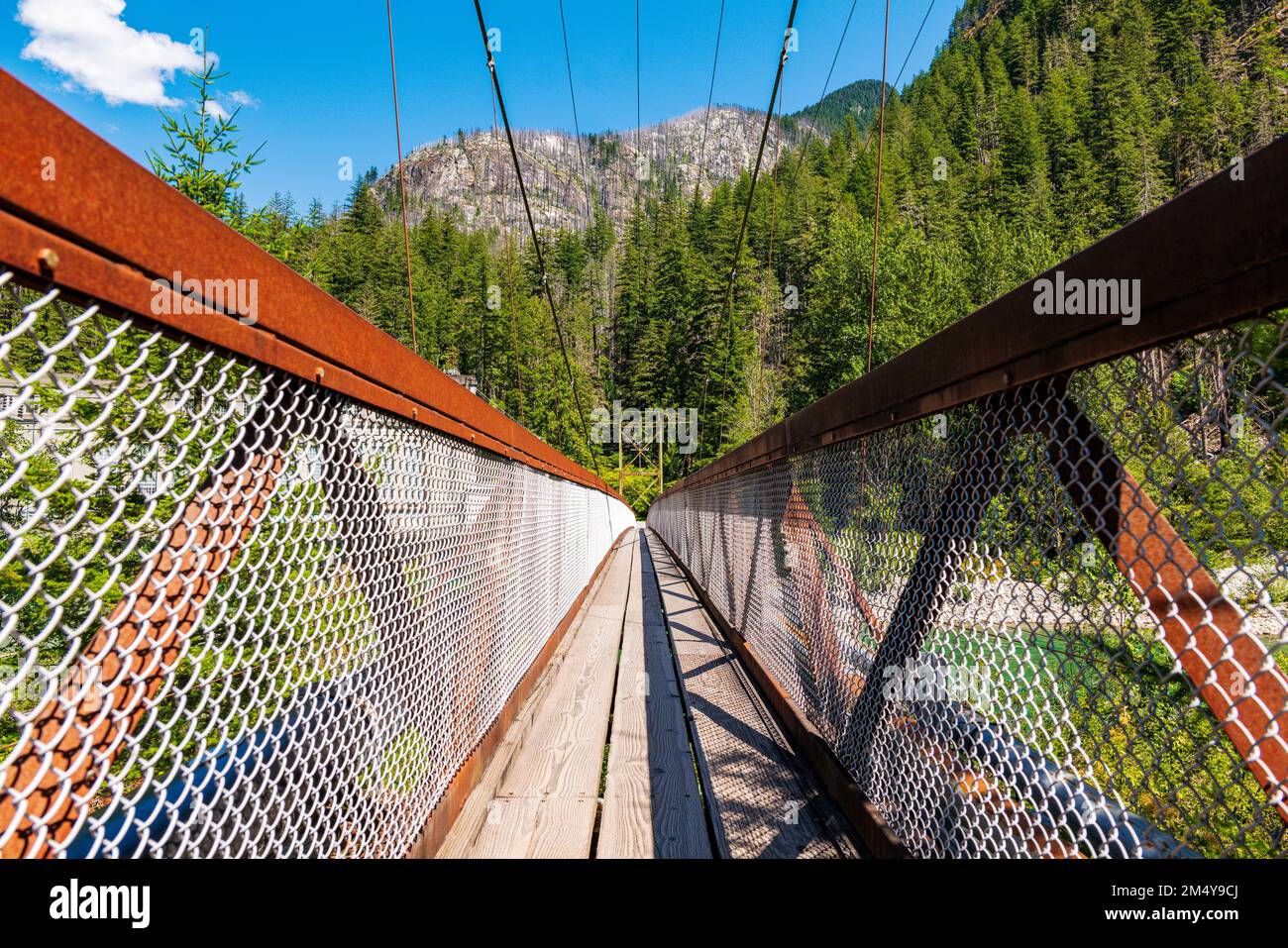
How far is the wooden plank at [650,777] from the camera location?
160 centimetres

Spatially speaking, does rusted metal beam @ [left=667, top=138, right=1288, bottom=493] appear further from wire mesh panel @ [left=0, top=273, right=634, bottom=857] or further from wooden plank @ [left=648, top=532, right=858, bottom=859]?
wooden plank @ [left=648, top=532, right=858, bottom=859]

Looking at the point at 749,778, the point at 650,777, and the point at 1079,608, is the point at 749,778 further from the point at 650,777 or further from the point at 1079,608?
the point at 1079,608

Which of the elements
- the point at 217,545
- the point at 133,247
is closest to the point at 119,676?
the point at 217,545

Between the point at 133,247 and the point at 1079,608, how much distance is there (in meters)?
1.25

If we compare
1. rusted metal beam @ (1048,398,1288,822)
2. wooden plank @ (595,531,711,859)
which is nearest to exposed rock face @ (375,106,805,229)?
wooden plank @ (595,531,711,859)

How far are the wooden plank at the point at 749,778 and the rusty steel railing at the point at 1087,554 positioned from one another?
0.12m

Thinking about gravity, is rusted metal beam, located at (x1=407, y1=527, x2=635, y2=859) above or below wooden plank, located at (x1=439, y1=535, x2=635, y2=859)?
above

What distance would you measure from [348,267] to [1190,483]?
40.7 m

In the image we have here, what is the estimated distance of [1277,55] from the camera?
28.8 metres

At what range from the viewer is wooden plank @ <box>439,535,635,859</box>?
1.57 m

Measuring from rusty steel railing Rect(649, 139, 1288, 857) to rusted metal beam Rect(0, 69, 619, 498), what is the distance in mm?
1010

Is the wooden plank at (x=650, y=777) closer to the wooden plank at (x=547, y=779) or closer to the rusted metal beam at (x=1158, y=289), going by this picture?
the wooden plank at (x=547, y=779)

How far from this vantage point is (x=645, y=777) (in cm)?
196
